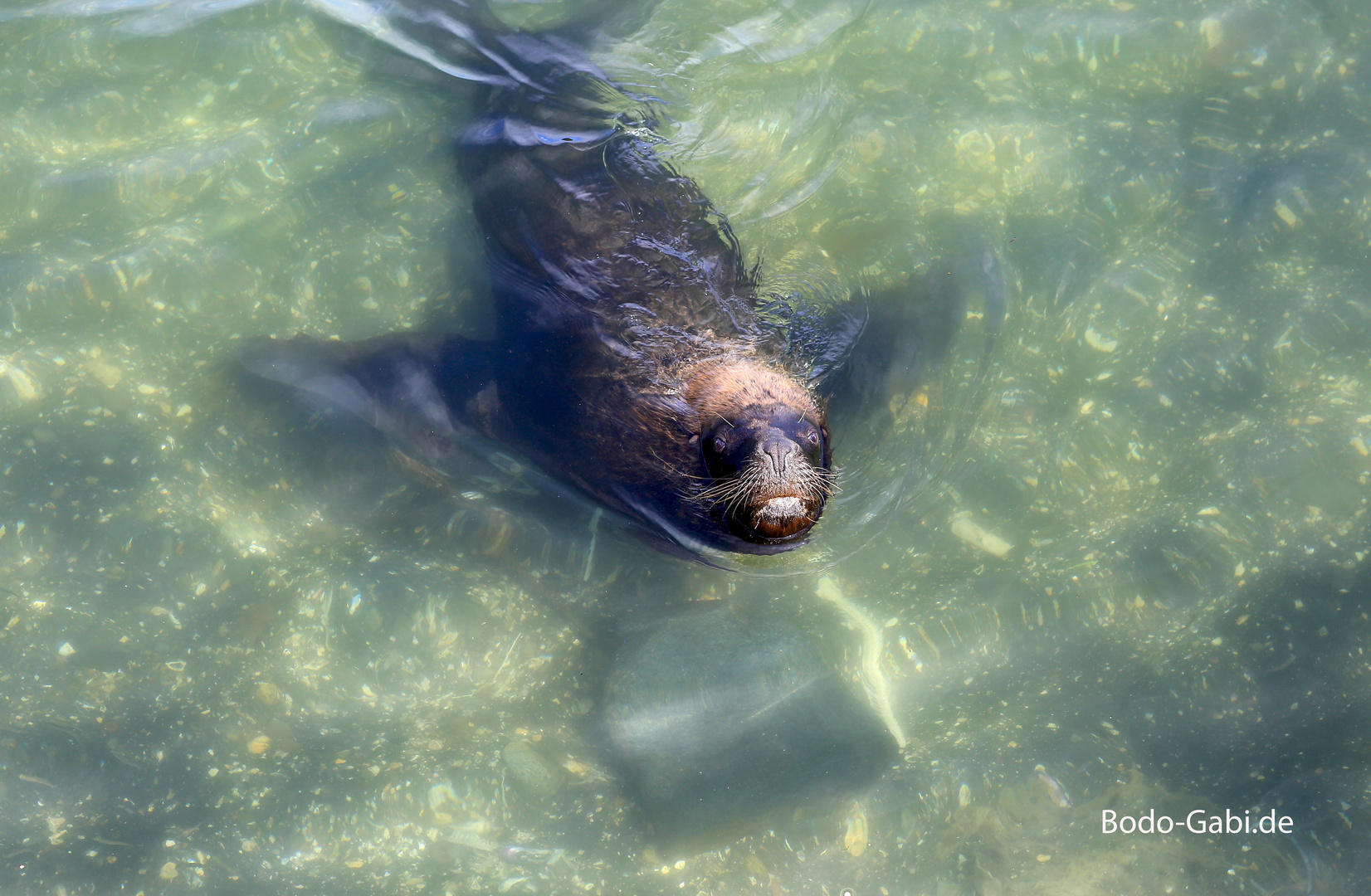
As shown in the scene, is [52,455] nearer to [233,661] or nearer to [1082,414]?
[233,661]

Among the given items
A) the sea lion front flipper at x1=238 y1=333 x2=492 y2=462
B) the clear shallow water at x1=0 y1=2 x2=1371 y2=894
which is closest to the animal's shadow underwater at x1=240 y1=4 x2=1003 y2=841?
the sea lion front flipper at x1=238 y1=333 x2=492 y2=462

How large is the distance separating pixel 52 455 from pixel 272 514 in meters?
1.35

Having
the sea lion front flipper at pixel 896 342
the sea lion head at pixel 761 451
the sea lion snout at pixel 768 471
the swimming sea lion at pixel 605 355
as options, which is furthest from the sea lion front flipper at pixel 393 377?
the sea lion front flipper at pixel 896 342

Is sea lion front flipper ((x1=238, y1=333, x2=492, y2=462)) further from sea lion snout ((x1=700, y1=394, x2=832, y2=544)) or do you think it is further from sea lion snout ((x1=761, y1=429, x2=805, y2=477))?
sea lion snout ((x1=761, y1=429, x2=805, y2=477))

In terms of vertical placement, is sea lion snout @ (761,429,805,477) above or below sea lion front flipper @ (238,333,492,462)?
above

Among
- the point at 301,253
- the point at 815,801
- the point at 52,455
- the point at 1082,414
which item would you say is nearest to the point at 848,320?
the point at 1082,414

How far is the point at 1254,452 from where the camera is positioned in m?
5.20

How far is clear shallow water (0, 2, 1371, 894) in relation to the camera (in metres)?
4.62

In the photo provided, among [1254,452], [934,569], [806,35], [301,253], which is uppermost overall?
[806,35]

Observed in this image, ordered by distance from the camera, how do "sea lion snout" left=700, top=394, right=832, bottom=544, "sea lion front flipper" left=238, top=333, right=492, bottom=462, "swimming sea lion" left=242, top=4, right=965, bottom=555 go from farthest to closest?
"sea lion front flipper" left=238, top=333, right=492, bottom=462 → "swimming sea lion" left=242, top=4, right=965, bottom=555 → "sea lion snout" left=700, top=394, right=832, bottom=544

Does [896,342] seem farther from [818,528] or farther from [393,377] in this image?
[393,377]

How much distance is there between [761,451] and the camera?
471 centimetres

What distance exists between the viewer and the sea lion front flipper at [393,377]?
5664mm

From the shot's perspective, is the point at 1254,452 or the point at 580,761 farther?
the point at 1254,452
